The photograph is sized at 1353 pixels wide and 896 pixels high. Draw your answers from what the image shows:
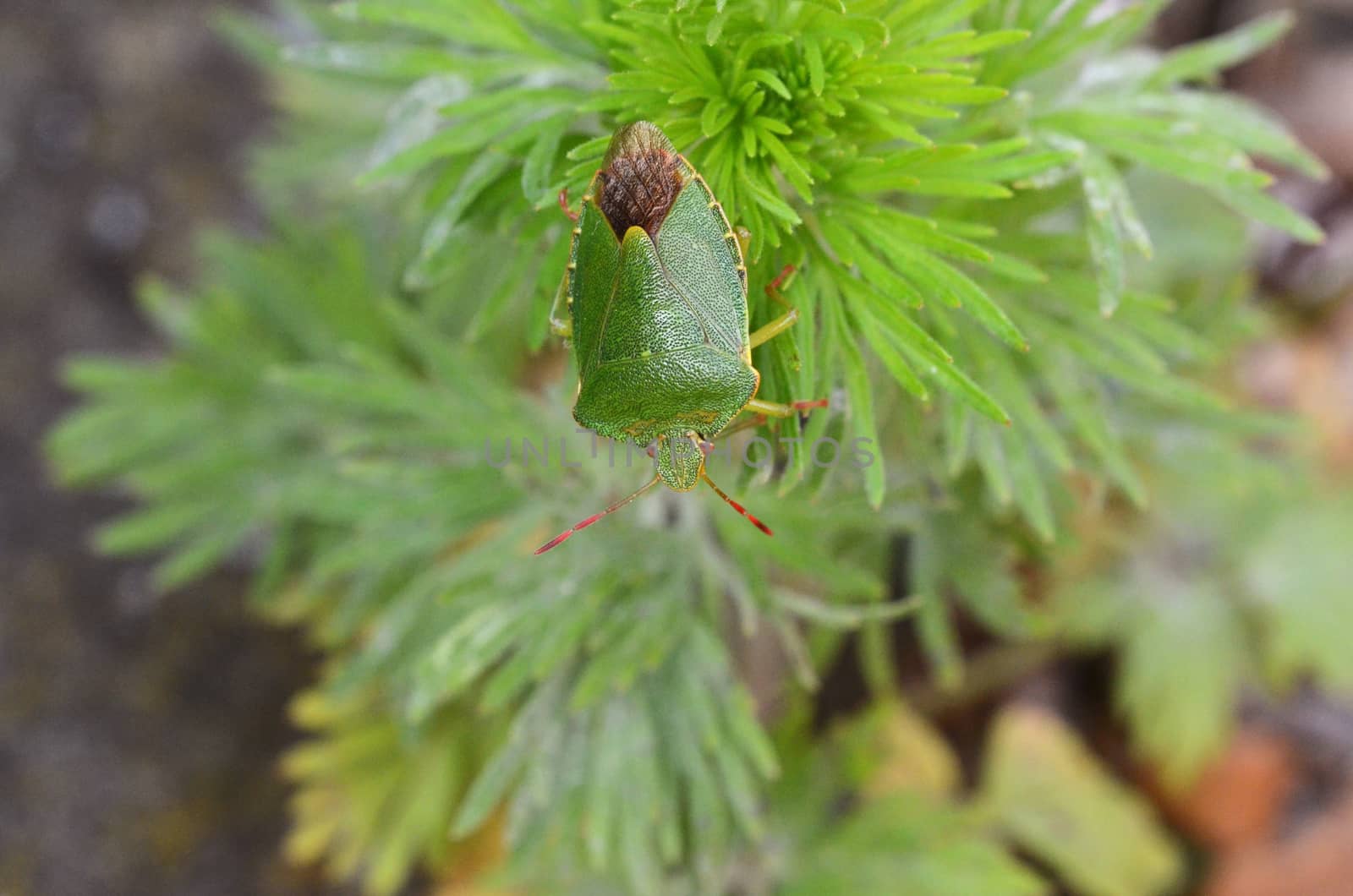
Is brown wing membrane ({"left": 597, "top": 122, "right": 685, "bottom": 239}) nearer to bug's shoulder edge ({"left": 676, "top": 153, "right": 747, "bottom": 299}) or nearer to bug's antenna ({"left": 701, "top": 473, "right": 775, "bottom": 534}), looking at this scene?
bug's shoulder edge ({"left": 676, "top": 153, "right": 747, "bottom": 299})

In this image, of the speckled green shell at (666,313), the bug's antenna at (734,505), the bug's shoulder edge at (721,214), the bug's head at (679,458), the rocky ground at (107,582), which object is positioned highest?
the bug's shoulder edge at (721,214)

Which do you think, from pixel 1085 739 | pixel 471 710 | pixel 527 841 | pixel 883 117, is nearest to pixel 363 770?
pixel 471 710

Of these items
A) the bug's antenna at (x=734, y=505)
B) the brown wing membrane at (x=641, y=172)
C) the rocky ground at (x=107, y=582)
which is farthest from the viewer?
the rocky ground at (x=107, y=582)

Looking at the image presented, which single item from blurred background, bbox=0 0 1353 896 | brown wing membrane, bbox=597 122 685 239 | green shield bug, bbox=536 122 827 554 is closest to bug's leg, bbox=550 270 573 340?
green shield bug, bbox=536 122 827 554

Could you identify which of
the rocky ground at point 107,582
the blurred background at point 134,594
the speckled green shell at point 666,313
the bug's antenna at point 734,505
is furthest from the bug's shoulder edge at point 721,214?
the rocky ground at point 107,582

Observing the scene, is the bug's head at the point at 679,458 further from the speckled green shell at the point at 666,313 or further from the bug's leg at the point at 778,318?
the bug's leg at the point at 778,318

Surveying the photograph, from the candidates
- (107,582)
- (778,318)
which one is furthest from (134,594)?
(778,318)

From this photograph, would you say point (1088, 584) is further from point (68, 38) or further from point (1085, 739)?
point (68, 38)
